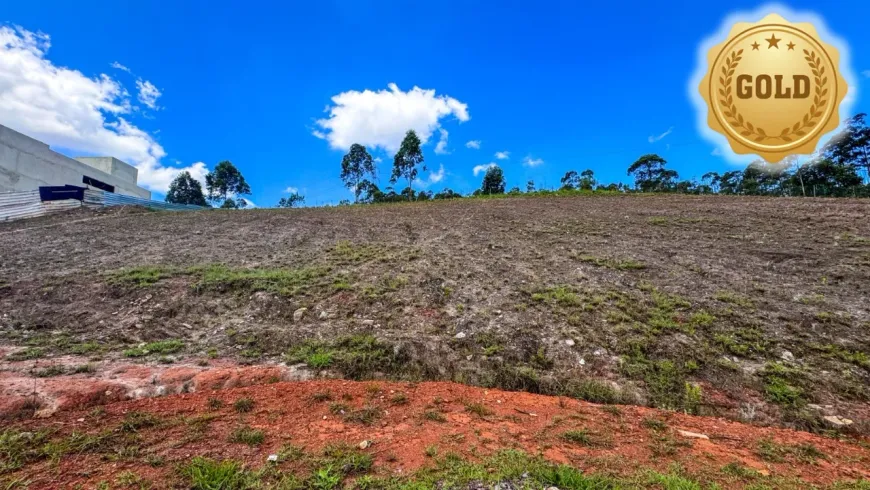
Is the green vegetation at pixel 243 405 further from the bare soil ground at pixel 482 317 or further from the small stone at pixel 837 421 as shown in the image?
the small stone at pixel 837 421

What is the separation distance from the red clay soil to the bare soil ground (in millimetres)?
353

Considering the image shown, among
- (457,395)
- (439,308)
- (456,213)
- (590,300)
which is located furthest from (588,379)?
(456,213)

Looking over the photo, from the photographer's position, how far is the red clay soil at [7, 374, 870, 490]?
2762 mm

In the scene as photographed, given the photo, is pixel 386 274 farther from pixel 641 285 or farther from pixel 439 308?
pixel 641 285

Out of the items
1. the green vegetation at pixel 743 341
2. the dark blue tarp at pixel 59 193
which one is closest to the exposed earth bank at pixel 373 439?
the green vegetation at pixel 743 341

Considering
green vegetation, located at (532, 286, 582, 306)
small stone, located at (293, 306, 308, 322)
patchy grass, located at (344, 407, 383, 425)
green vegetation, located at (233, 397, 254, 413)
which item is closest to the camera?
patchy grass, located at (344, 407, 383, 425)

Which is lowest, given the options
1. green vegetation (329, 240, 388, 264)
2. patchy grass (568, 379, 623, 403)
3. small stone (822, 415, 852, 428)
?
patchy grass (568, 379, 623, 403)

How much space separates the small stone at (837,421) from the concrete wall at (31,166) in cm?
4649

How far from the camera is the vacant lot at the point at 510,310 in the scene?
436cm

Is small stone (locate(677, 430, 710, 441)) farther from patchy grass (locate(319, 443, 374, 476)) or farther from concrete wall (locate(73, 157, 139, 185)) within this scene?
concrete wall (locate(73, 157, 139, 185))

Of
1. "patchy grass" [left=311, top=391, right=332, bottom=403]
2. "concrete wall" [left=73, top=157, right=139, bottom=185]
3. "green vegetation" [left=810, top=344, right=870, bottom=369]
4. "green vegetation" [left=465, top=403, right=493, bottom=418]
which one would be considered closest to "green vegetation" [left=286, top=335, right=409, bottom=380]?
"patchy grass" [left=311, top=391, right=332, bottom=403]

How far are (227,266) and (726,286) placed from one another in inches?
435

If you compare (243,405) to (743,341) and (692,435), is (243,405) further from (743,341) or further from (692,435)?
(743,341)

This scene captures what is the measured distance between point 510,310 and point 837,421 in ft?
12.8
